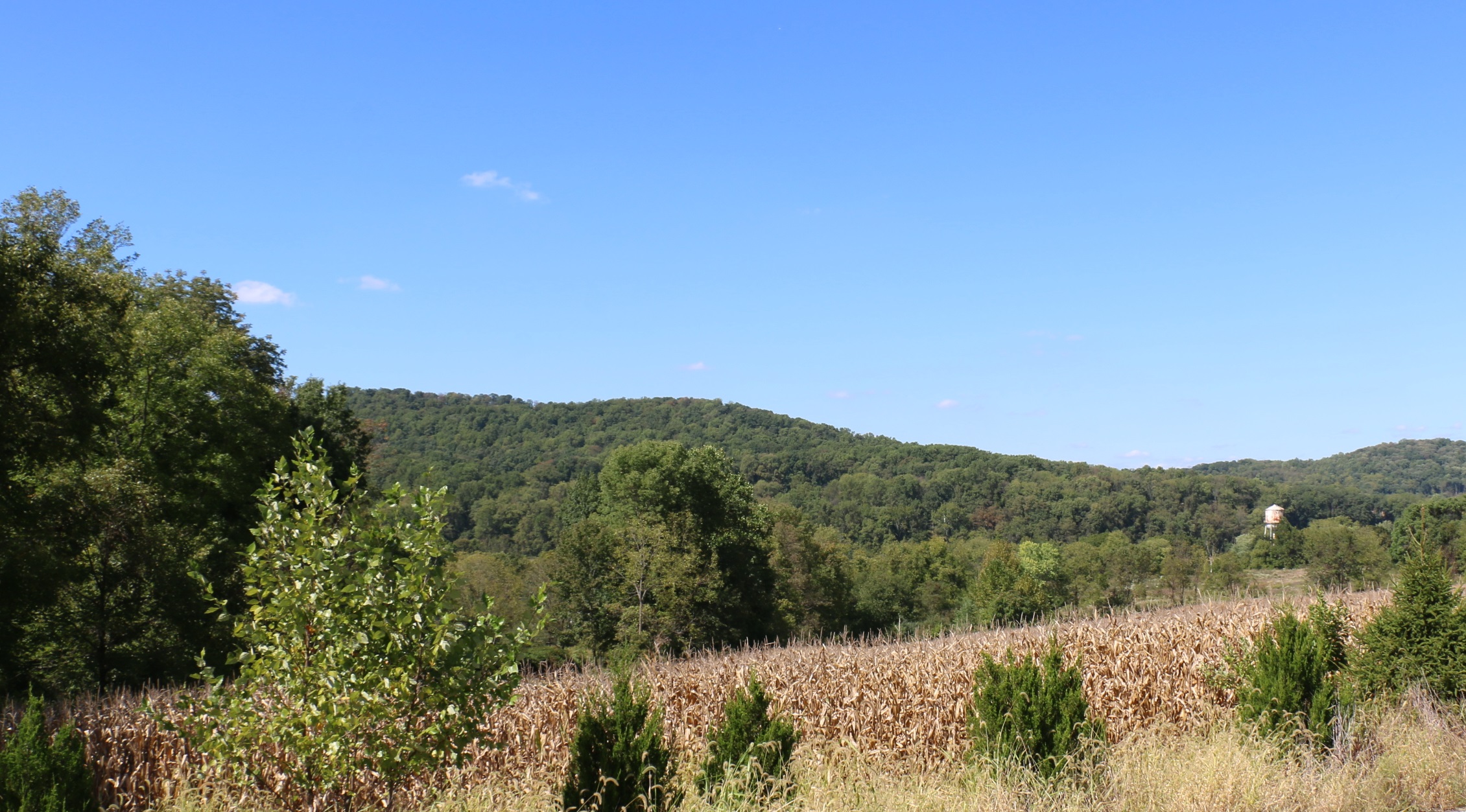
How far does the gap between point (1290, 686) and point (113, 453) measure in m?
26.7

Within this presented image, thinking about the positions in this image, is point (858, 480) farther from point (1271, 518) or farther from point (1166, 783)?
point (1166, 783)

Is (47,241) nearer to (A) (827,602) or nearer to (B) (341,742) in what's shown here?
(B) (341,742)

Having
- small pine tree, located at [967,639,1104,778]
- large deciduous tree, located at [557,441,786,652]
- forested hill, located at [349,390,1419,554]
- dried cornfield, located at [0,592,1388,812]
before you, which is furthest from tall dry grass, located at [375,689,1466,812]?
forested hill, located at [349,390,1419,554]

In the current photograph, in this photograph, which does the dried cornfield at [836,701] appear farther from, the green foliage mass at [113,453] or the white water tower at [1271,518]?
the white water tower at [1271,518]

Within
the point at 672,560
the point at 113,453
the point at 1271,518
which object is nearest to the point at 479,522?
the point at 672,560

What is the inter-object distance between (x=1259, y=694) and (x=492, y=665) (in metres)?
7.75

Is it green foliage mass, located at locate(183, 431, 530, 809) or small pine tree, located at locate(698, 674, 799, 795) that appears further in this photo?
small pine tree, located at locate(698, 674, 799, 795)

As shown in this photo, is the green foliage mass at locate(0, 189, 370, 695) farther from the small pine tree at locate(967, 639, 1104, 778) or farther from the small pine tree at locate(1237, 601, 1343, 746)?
the small pine tree at locate(1237, 601, 1343, 746)

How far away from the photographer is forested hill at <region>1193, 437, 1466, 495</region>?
15650cm

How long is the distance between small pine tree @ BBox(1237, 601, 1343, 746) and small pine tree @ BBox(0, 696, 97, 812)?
974cm

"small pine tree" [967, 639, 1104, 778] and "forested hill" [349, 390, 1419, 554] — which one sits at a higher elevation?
"forested hill" [349, 390, 1419, 554]

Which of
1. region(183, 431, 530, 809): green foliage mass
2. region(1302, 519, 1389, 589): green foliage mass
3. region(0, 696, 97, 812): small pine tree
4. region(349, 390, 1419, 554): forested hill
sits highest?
region(349, 390, 1419, 554): forested hill

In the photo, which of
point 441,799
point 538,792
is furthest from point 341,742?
point 538,792

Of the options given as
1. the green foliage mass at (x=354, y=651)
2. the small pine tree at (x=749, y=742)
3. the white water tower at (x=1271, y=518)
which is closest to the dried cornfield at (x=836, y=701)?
the small pine tree at (x=749, y=742)
